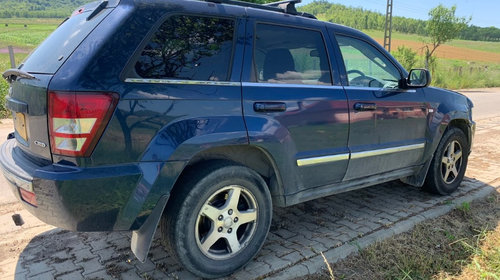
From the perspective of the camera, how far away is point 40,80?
235cm

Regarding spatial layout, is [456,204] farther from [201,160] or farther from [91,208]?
[91,208]

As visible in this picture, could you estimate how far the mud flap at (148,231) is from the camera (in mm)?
2436

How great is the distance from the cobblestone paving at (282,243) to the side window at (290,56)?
1360 mm

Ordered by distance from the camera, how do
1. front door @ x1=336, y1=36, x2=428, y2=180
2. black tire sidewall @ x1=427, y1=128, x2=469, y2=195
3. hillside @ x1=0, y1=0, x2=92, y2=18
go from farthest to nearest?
hillside @ x1=0, y1=0, x2=92, y2=18 → black tire sidewall @ x1=427, y1=128, x2=469, y2=195 → front door @ x1=336, y1=36, x2=428, y2=180

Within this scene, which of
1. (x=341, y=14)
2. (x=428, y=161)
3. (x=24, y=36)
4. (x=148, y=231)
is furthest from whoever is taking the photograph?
(x=341, y=14)

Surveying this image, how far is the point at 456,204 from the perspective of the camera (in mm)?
4289

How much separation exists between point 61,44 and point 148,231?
1358 millimetres

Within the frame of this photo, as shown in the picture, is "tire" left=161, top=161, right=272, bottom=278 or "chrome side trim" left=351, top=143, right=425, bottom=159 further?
"chrome side trim" left=351, top=143, right=425, bottom=159

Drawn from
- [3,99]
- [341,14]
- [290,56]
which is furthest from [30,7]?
[290,56]

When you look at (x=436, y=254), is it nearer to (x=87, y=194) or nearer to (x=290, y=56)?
(x=290, y=56)

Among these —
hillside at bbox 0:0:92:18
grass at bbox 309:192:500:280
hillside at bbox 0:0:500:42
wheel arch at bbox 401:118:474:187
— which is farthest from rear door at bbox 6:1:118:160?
hillside at bbox 0:0:92:18

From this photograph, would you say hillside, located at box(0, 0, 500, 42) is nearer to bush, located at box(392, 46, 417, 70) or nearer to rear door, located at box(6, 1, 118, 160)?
bush, located at box(392, 46, 417, 70)

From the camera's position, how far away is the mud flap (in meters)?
2.44

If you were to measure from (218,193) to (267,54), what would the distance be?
1133mm
